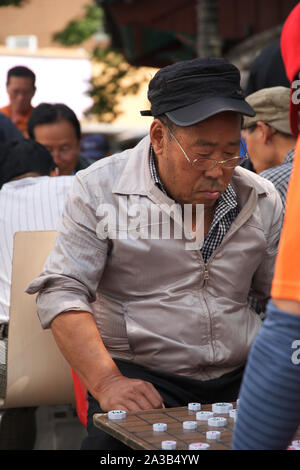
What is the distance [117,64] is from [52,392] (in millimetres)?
13364

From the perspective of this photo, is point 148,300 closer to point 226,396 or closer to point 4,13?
point 226,396

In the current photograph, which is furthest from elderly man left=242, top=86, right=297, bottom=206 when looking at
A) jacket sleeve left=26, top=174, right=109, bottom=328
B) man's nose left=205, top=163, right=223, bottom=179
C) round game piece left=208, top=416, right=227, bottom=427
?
round game piece left=208, top=416, right=227, bottom=427

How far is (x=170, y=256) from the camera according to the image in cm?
264

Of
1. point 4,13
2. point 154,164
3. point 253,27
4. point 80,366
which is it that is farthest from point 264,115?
point 4,13

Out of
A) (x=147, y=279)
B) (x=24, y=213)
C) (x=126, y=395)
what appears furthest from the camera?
(x=24, y=213)

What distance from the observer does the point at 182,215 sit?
2699 millimetres

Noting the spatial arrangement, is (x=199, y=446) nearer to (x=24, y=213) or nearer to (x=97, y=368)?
(x=97, y=368)

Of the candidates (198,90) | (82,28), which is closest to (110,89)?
(82,28)

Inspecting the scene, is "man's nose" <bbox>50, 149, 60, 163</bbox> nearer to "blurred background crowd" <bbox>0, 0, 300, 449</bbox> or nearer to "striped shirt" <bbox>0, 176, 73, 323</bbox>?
"blurred background crowd" <bbox>0, 0, 300, 449</bbox>

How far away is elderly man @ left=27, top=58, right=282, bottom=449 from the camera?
2.56 meters

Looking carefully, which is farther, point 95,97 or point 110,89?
point 95,97

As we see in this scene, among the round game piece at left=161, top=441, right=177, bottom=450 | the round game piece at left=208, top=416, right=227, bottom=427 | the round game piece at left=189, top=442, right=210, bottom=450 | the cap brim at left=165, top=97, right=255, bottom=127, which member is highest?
the cap brim at left=165, top=97, right=255, bottom=127

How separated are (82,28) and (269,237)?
20.6m

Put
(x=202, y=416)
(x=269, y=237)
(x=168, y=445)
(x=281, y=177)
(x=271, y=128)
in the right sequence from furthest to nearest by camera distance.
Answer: (x=271, y=128)
(x=281, y=177)
(x=269, y=237)
(x=202, y=416)
(x=168, y=445)
